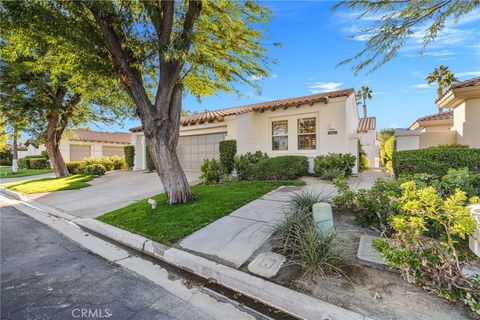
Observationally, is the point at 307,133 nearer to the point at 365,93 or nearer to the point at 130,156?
the point at 130,156

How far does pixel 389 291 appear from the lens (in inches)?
107

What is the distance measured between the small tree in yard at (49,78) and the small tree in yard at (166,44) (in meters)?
0.58

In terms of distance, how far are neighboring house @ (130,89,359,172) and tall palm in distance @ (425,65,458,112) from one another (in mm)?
22099

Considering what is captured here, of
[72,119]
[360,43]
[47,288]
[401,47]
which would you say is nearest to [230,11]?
[360,43]

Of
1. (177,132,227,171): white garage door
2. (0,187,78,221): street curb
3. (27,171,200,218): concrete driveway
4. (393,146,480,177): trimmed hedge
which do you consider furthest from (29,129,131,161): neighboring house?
(393,146,480,177): trimmed hedge

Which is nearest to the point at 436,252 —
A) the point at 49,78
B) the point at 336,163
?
the point at 336,163

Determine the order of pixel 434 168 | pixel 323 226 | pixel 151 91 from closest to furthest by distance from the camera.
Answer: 1. pixel 323 226
2. pixel 434 168
3. pixel 151 91

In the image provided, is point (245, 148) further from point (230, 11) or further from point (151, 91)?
point (230, 11)

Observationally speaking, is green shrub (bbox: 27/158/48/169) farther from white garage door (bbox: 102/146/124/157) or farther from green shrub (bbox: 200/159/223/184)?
green shrub (bbox: 200/159/223/184)

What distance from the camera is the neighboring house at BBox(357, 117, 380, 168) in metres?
19.6

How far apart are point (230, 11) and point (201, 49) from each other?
1.70 m

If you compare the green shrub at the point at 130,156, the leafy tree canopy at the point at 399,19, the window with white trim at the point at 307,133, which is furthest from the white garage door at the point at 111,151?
the leafy tree canopy at the point at 399,19

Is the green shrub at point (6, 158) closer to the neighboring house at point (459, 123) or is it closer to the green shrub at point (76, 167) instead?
the green shrub at point (76, 167)

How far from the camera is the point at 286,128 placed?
12.6 meters
